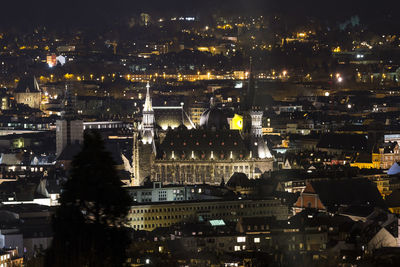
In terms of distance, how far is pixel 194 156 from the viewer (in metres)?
59.9

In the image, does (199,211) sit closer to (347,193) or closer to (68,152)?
(347,193)

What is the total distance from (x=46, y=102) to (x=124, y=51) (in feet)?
82.1

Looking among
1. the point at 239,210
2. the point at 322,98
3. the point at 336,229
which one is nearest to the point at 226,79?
the point at 322,98

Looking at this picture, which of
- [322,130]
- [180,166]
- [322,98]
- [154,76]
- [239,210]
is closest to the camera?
[239,210]

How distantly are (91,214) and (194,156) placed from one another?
43092 millimetres

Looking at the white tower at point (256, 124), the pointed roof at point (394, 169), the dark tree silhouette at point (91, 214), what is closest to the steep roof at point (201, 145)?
the white tower at point (256, 124)

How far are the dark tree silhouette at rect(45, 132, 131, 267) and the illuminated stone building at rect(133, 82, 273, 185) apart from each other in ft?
138

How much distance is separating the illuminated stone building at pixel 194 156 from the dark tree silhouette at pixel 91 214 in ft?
138

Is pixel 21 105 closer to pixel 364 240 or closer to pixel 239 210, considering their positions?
pixel 239 210

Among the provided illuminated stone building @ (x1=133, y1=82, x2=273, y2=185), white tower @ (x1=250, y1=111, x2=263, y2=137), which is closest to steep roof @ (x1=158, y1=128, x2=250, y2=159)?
illuminated stone building @ (x1=133, y1=82, x2=273, y2=185)

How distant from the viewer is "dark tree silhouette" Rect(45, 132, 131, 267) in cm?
1677

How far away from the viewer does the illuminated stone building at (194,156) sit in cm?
5956

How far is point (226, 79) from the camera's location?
4328 inches

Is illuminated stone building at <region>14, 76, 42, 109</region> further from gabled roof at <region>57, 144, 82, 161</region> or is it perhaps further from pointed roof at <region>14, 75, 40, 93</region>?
gabled roof at <region>57, 144, 82, 161</region>
